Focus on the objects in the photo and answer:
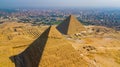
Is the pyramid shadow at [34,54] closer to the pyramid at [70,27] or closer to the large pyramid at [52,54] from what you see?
the large pyramid at [52,54]

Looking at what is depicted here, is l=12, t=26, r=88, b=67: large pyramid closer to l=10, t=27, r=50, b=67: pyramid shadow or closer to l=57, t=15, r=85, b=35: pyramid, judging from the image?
l=10, t=27, r=50, b=67: pyramid shadow

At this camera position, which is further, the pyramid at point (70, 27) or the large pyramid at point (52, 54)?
the pyramid at point (70, 27)

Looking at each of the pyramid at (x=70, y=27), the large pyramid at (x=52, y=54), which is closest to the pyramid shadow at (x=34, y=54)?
the large pyramid at (x=52, y=54)

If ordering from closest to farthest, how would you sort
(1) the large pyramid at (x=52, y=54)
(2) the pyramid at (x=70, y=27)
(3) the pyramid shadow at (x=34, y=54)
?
1. (1) the large pyramid at (x=52, y=54)
2. (3) the pyramid shadow at (x=34, y=54)
3. (2) the pyramid at (x=70, y=27)

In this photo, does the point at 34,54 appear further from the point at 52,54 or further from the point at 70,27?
the point at 70,27

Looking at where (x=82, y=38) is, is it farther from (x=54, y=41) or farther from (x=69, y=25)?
(x=54, y=41)

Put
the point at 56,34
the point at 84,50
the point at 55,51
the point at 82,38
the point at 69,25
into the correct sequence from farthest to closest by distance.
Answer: the point at 82,38 → the point at 69,25 → the point at 84,50 → the point at 56,34 → the point at 55,51

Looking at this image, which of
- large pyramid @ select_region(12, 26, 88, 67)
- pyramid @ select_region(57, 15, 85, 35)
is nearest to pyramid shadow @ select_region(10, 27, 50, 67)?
large pyramid @ select_region(12, 26, 88, 67)

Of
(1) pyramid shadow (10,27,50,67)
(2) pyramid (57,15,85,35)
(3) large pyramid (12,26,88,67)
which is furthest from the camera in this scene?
(2) pyramid (57,15,85,35)

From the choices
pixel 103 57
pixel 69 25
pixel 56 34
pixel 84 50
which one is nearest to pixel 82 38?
pixel 69 25
